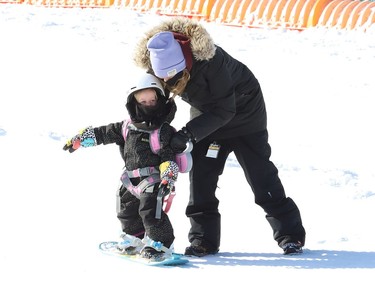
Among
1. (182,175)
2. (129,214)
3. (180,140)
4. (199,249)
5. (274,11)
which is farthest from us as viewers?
(274,11)

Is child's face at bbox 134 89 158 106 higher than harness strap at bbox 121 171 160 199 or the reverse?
higher

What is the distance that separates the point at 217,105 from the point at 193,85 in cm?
15

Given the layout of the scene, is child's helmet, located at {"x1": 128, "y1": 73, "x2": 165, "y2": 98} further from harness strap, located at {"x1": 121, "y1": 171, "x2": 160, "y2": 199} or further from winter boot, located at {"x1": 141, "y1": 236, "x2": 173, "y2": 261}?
winter boot, located at {"x1": 141, "y1": 236, "x2": 173, "y2": 261}

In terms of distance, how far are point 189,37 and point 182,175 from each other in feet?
6.11

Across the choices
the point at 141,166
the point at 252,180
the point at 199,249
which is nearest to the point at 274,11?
the point at 252,180

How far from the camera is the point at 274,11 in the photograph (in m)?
11.6

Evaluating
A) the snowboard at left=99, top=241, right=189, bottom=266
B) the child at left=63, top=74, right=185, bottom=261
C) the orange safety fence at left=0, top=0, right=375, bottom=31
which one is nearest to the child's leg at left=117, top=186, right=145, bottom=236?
the child at left=63, top=74, right=185, bottom=261

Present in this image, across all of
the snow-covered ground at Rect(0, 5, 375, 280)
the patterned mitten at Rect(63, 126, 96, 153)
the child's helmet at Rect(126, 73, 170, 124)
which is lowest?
the snow-covered ground at Rect(0, 5, 375, 280)

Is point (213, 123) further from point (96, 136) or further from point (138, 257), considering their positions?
point (138, 257)

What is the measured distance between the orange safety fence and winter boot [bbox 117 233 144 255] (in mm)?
6831

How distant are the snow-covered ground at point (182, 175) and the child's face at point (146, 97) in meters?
0.78

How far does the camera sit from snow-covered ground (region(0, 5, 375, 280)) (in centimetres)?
435

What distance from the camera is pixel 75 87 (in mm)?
8266

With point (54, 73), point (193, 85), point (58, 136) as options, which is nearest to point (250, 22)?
point (54, 73)
